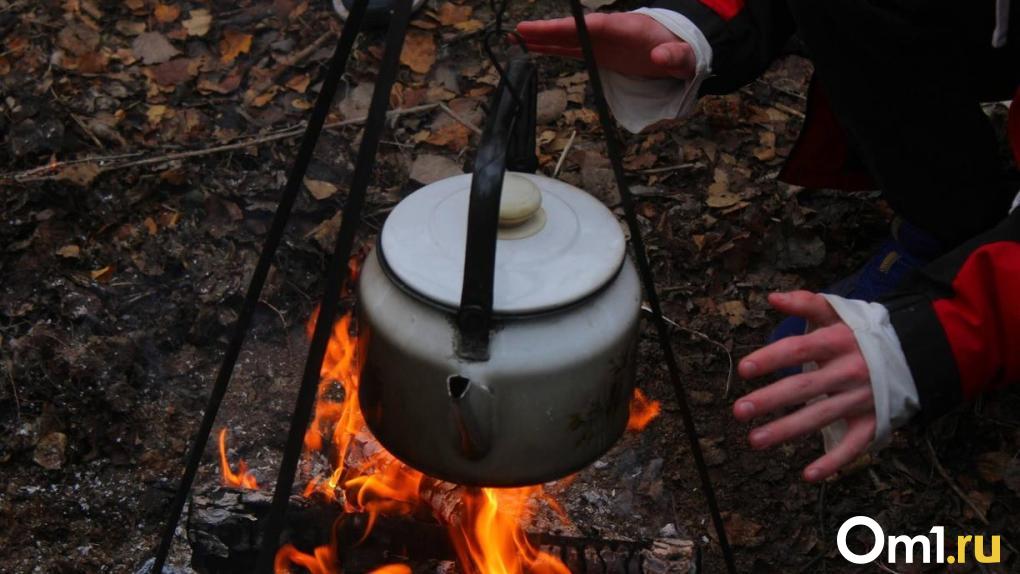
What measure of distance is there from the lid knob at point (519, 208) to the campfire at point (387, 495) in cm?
52

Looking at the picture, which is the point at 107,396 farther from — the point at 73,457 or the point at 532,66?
the point at 532,66

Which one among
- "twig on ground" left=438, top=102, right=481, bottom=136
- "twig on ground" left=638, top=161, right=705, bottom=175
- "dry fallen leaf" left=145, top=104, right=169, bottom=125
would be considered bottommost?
"dry fallen leaf" left=145, top=104, right=169, bottom=125

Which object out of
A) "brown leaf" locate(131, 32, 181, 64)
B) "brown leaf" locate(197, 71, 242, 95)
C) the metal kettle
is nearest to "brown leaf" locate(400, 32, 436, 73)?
"brown leaf" locate(197, 71, 242, 95)

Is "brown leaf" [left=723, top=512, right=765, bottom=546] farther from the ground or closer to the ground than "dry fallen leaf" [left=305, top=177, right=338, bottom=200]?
closer to the ground

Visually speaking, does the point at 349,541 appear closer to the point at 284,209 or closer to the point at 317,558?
the point at 317,558

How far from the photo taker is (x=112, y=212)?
3131 mm

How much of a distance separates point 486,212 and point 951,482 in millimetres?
1708

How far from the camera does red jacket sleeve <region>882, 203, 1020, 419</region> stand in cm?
170

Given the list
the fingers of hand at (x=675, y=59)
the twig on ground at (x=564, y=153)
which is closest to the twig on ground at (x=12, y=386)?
the twig on ground at (x=564, y=153)

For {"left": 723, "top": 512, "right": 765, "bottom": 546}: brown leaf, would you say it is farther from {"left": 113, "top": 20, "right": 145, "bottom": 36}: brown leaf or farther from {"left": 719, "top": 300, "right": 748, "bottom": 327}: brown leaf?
{"left": 113, "top": 20, "right": 145, "bottom": 36}: brown leaf

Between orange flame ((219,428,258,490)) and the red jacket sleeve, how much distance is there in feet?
5.05

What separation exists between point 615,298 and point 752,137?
1931mm

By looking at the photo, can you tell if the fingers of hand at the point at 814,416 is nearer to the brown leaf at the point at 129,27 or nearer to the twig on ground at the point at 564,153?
the twig on ground at the point at 564,153

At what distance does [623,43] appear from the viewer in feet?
7.11
